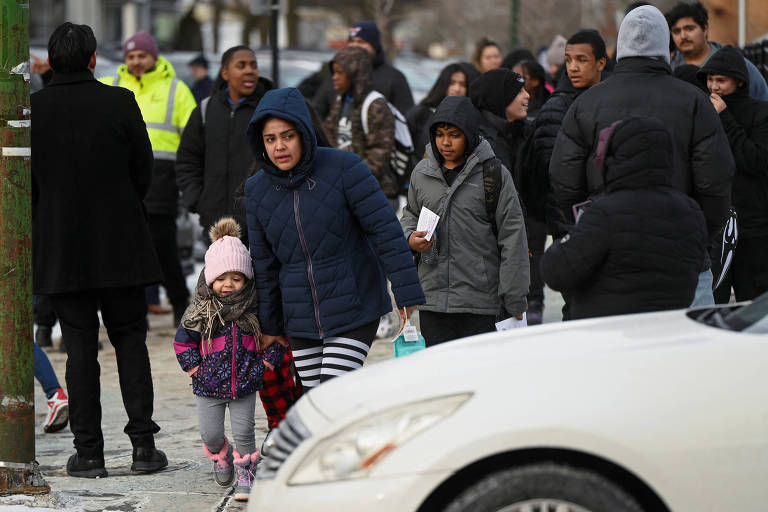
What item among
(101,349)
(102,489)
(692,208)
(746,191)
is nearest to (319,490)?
(692,208)

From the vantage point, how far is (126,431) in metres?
6.14

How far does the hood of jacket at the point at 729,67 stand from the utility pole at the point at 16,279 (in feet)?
11.2

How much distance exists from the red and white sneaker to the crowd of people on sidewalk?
0.03m

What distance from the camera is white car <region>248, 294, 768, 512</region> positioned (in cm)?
366

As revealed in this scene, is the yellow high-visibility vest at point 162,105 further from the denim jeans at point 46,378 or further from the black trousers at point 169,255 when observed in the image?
the denim jeans at point 46,378

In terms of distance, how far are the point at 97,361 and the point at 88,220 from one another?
0.66 metres

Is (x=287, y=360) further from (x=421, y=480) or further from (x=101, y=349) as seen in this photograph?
(x=101, y=349)

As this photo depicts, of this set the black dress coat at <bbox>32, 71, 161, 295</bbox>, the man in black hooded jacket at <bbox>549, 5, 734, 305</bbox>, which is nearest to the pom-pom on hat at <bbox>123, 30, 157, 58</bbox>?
the black dress coat at <bbox>32, 71, 161, 295</bbox>

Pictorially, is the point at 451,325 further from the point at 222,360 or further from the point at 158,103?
the point at 158,103

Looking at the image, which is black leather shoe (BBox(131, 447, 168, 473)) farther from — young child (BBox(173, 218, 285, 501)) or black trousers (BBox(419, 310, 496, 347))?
black trousers (BBox(419, 310, 496, 347))

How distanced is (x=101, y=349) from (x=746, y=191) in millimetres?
4917

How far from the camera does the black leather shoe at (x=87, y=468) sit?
6.00 m

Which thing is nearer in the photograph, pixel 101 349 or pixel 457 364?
pixel 457 364

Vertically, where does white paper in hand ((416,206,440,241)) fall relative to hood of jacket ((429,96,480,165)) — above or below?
below
